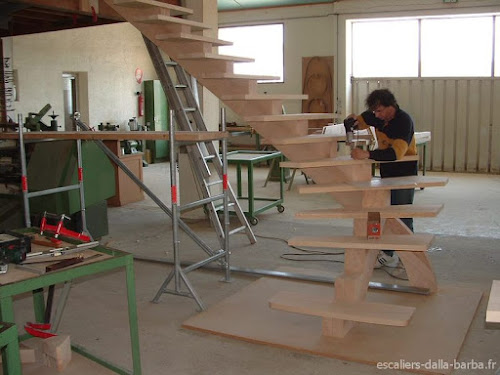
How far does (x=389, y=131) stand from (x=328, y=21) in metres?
7.74

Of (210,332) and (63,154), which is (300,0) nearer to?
(63,154)

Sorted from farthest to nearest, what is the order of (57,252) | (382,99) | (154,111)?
(154,111), (382,99), (57,252)

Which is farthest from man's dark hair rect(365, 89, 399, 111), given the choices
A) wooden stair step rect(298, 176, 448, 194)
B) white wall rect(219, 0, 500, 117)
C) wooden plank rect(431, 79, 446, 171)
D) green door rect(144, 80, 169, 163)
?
green door rect(144, 80, 169, 163)

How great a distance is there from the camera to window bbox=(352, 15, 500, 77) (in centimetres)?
1088

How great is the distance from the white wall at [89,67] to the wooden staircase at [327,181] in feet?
18.8

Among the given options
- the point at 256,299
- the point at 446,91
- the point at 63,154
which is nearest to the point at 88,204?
the point at 63,154

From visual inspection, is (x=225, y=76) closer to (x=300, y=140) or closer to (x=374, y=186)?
(x=300, y=140)

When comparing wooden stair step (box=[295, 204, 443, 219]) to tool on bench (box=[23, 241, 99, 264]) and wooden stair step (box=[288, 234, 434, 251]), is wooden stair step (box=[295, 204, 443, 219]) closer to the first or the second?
wooden stair step (box=[288, 234, 434, 251])

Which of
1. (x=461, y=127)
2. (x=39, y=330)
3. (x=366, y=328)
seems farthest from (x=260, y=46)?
(x=39, y=330)

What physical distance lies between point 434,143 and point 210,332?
8.79 meters

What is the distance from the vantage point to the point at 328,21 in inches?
452

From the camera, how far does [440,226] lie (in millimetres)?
6523

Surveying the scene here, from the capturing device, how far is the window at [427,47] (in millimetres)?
10883

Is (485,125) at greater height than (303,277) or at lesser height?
greater
